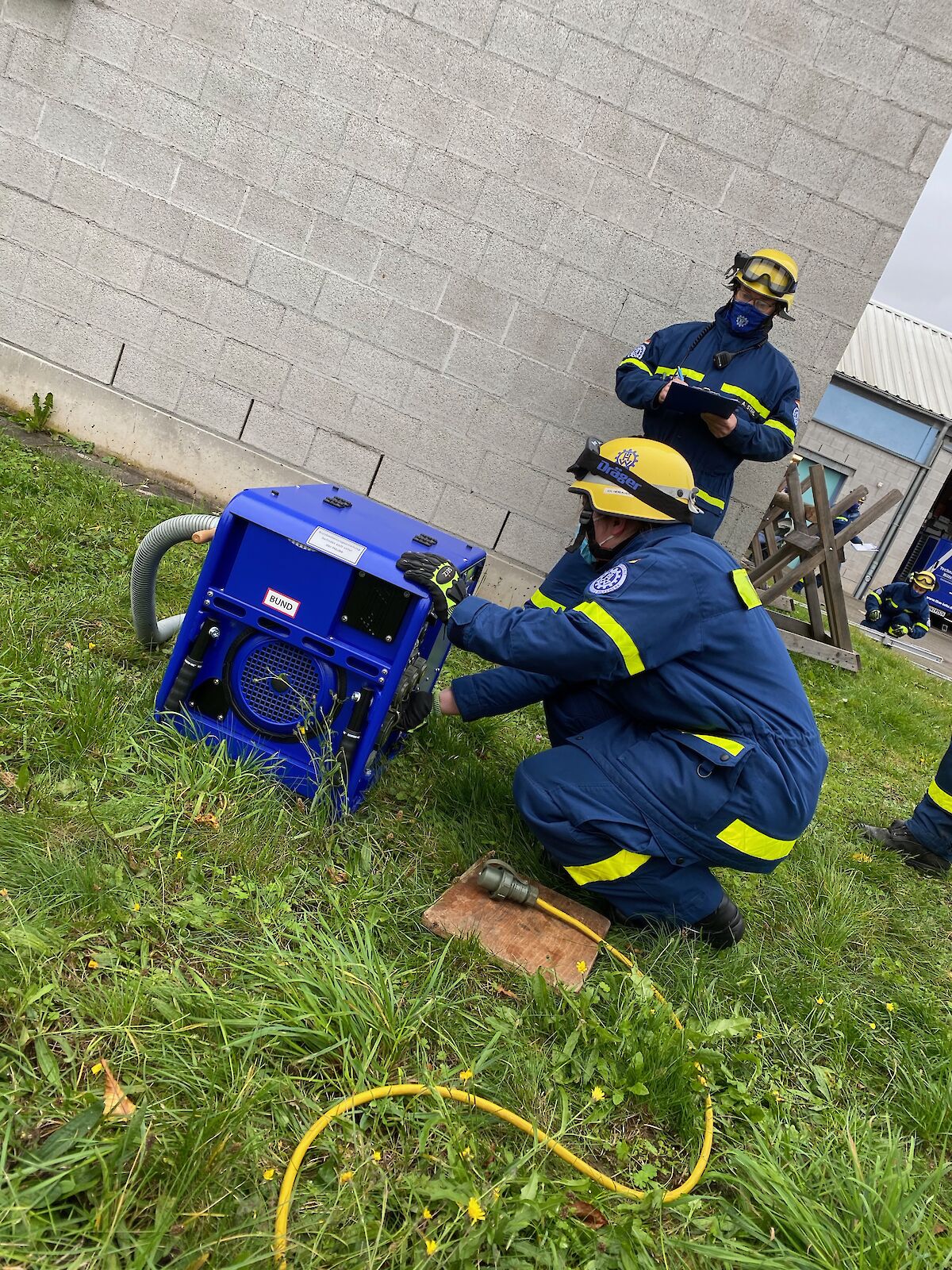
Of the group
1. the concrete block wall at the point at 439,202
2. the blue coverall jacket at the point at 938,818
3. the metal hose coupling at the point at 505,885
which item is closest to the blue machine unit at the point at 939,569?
the concrete block wall at the point at 439,202

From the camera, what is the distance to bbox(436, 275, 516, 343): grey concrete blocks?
4863 mm

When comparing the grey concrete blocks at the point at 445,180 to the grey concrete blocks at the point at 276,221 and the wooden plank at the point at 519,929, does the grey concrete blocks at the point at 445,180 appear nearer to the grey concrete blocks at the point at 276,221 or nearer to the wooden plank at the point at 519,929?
the grey concrete blocks at the point at 276,221

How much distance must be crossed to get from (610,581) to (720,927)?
114cm

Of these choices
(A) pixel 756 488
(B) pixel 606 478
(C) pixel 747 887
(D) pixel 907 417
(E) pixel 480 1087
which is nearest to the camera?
(E) pixel 480 1087

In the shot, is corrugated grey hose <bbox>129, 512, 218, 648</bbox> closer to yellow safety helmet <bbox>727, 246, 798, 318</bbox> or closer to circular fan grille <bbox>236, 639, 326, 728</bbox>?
circular fan grille <bbox>236, 639, 326, 728</bbox>

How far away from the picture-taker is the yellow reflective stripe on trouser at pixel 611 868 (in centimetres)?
266

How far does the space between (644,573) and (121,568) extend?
227 centimetres

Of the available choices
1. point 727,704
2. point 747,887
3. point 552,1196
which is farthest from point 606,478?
point 552,1196

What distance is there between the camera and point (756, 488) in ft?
16.4

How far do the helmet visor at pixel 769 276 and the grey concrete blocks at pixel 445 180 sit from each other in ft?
4.84

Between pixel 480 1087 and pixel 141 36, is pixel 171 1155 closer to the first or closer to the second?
pixel 480 1087

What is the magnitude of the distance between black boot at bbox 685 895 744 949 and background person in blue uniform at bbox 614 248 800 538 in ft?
6.44

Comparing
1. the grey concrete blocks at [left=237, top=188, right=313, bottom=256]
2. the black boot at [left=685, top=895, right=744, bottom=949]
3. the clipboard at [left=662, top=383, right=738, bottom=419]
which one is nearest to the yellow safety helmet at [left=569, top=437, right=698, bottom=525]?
the black boot at [left=685, top=895, right=744, bottom=949]

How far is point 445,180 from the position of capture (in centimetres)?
477
